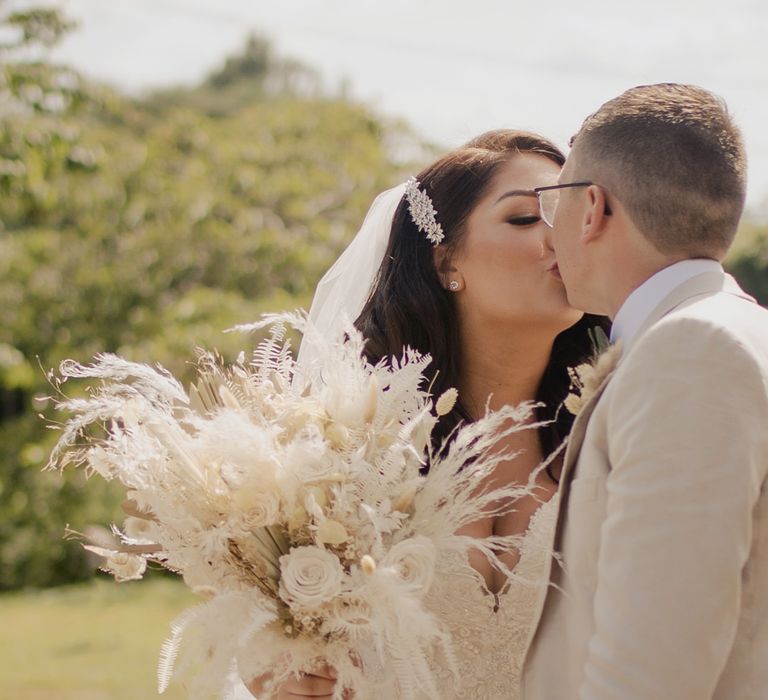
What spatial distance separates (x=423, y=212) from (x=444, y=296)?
282 millimetres

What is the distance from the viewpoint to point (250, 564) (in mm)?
2521

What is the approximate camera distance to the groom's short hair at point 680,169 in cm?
207

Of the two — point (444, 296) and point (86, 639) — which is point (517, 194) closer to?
point (444, 296)

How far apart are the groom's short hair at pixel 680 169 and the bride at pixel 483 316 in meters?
1.16

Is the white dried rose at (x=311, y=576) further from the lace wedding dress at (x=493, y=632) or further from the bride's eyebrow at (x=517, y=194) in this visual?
the bride's eyebrow at (x=517, y=194)

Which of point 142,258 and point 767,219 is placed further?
point 142,258

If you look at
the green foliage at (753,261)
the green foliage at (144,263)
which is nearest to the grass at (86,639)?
the green foliage at (144,263)

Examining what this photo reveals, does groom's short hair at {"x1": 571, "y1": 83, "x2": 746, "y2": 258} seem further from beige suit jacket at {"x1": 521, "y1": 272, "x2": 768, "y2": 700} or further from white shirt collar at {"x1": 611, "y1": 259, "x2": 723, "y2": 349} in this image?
beige suit jacket at {"x1": 521, "y1": 272, "x2": 768, "y2": 700}

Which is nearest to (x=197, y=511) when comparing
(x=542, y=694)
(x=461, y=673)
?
(x=542, y=694)

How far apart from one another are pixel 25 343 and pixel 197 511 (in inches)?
439

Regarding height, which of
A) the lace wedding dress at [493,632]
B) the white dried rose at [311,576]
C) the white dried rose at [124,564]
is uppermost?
the white dried rose at [311,576]

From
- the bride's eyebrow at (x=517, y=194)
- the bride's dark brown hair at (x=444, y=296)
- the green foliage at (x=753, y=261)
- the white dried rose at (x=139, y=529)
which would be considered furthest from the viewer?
the green foliage at (x=753, y=261)

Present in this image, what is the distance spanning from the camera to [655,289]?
2.11 meters

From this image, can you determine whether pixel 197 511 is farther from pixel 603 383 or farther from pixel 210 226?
pixel 210 226
